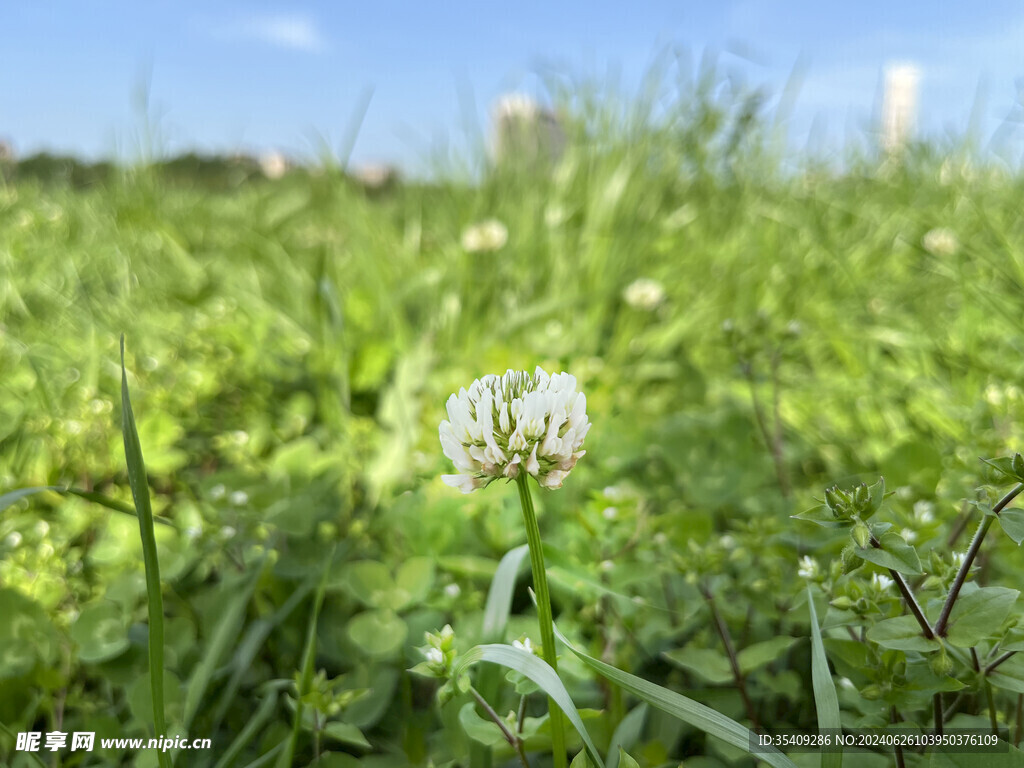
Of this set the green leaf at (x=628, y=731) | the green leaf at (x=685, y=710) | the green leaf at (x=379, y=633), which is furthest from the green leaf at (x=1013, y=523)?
the green leaf at (x=379, y=633)

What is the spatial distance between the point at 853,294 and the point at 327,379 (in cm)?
159

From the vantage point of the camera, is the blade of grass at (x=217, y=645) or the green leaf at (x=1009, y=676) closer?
the green leaf at (x=1009, y=676)

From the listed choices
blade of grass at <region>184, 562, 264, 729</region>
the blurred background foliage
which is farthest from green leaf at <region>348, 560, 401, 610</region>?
blade of grass at <region>184, 562, 264, 729</region>

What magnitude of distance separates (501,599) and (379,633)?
22 centimetres

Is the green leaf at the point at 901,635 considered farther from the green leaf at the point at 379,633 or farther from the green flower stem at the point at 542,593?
the green leaf at the point at 379,633

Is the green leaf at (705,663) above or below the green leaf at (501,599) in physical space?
below

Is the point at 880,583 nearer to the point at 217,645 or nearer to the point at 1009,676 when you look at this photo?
the point at 1009,676

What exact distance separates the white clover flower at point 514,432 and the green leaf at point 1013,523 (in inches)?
12.3

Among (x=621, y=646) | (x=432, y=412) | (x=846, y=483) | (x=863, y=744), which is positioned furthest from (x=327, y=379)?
(x=863, y=744)

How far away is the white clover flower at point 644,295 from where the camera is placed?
213 centimetres

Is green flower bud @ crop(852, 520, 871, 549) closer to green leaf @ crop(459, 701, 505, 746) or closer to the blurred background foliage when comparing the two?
the blurred background foliage

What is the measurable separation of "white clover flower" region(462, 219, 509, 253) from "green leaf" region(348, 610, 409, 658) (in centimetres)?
143

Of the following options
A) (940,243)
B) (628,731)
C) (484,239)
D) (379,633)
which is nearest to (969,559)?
(628,731)

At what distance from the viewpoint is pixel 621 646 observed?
0.94 m
